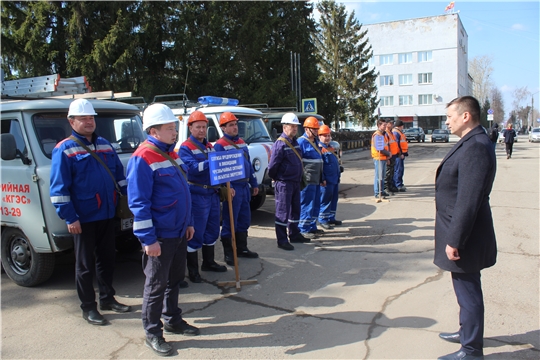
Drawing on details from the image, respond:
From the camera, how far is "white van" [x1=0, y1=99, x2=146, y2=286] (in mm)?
4809

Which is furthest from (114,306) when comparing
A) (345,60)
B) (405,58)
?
(405,58)

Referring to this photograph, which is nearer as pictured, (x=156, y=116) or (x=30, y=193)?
(x=156, y=116)

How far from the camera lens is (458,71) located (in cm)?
6328

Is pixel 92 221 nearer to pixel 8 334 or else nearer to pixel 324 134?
pixel 8 334

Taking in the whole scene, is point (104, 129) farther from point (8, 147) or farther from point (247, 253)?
point (247, 253)

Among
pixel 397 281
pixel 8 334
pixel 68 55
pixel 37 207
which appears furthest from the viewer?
pixel 68 55

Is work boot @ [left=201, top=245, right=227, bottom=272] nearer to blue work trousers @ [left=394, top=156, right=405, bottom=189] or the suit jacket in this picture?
the suit jacket

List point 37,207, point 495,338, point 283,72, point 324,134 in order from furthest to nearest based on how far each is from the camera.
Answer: point 283,72
point 324,134
point 37,207
point 495,338

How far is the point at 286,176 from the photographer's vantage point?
675 cm

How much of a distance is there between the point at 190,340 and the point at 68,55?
1601cm

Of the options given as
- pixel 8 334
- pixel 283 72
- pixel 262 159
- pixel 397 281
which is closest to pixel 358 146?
pixel 283 72

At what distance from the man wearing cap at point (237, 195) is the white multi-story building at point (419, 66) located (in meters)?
61.9

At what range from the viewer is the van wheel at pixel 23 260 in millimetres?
5113

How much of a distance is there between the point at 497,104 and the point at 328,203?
10907 cm
